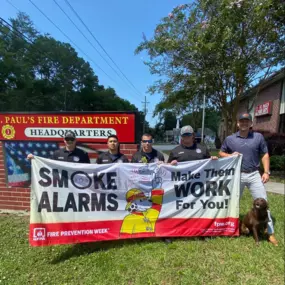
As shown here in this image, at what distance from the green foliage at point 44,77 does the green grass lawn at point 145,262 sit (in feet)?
83.6

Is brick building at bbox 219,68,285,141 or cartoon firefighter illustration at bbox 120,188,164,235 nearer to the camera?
cartoon firefighter illustration at bbox 120,188,164,235

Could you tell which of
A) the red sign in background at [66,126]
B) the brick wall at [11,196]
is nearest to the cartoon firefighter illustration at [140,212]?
the red sign in background at [66,126]

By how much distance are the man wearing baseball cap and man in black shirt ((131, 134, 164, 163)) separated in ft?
3.87

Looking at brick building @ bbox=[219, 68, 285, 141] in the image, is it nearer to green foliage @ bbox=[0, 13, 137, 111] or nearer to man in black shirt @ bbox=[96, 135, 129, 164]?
man in black shirt @ bbox=[96, 135, 129, 164]

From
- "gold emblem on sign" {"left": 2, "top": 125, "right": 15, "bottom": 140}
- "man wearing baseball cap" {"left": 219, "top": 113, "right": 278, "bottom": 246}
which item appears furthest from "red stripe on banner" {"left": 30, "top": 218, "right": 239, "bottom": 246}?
"gold emblem on sign" {"left": 2, "top": 125, "right": 15, "bottom": 140}

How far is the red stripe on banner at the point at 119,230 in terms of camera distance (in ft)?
10.6

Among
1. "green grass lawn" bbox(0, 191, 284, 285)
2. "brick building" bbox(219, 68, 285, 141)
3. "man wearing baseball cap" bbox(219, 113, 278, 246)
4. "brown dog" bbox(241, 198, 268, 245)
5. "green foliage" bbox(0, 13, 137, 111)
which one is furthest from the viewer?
"green foliage" bbox(0, 13, 137, 111)

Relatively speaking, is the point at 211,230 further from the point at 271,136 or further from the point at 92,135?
the point at 271,136

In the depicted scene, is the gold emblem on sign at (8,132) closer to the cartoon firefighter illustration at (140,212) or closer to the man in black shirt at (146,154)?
the man in black shirt at (146,154)

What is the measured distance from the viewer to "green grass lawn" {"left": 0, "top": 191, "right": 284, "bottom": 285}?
9.07ft

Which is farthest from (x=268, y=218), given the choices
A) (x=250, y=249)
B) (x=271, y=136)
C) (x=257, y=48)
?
(x=271, y=136)

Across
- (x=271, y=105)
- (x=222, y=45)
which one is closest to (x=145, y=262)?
(x=222, y=45)

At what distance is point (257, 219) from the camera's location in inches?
141

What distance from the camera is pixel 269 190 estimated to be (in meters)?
7.31
